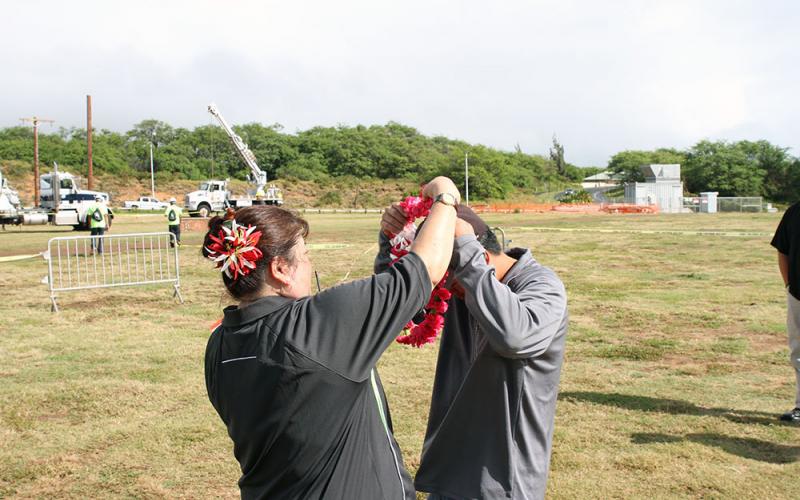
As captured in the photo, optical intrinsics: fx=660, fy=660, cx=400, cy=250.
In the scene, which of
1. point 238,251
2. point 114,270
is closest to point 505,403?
point 238,251

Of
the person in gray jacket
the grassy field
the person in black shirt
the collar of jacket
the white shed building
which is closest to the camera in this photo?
the collar of jacket

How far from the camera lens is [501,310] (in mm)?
1948

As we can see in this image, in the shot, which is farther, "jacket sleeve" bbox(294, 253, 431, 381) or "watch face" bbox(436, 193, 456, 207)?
"watch face" bbox(436, 193, 456, 207)

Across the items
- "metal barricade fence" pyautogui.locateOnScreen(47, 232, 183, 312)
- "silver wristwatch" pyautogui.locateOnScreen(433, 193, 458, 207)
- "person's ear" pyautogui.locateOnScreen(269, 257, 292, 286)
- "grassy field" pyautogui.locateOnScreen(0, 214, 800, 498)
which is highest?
"silver wristwatch" pyautogui.locateOnScreen(433, 193, 458, 207)

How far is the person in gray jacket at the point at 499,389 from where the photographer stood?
2.04 metres

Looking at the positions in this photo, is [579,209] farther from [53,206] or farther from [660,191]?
[53,206]

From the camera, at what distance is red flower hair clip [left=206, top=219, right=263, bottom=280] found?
184 centimetres

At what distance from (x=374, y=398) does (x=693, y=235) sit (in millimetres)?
25826

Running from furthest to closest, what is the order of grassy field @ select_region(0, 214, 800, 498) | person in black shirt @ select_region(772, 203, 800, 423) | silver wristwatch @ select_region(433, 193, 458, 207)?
person in black shirt @ select_region(772, 203, 800, 423) → grassy field @ select_region(0, 214, 800, 498) → silver wristwatch @ select_region(433, 193, 458, 207)

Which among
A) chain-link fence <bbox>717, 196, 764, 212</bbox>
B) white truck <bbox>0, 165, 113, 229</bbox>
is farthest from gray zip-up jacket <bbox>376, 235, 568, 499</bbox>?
chain-link fence <bbox>717, 196, 764, 212</bbox>

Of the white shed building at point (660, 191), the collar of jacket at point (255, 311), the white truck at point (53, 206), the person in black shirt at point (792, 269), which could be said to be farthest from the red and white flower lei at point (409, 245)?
the white shed building at point (660, 191)

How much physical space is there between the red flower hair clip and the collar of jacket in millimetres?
96

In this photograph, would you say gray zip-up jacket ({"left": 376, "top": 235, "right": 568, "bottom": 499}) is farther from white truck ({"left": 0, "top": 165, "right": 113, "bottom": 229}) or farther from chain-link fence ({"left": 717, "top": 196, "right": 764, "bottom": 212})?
chain-link fence ({"left": 717, "top": 196, "right": 764, "bottom": 212})

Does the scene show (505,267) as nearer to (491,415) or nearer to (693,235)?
(491,415)
